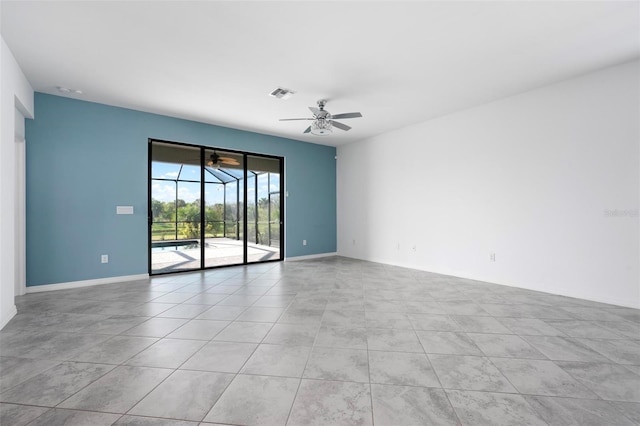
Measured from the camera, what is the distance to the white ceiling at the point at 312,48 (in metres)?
2.55

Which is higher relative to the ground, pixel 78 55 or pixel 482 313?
pixel 78 55

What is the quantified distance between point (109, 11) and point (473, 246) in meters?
5.80

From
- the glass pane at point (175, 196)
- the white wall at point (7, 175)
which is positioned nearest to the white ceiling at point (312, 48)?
the white wall at point (7, 175)

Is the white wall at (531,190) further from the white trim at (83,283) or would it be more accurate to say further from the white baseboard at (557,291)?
the white trim at (83,283)

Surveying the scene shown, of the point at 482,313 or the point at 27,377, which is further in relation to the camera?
the point at 482,313

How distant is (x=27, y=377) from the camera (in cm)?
197

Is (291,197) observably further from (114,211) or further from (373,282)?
(114,211)

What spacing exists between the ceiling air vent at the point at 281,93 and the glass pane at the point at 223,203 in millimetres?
2387

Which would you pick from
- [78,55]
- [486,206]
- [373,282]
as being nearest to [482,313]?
[373,282]

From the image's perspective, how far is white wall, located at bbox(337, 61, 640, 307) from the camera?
3477 millimetres

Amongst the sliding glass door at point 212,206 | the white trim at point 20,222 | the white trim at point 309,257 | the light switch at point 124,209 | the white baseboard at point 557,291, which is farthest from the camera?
the white trim at point 309,257

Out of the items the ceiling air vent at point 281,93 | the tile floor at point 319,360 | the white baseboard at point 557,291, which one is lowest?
the tile floor at point 319,360

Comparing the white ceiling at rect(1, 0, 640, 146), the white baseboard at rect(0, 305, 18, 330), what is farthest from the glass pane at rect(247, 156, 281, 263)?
the white baseboard at rect(0, 305, 18, 330)

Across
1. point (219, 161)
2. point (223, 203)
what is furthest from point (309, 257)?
point (219, 161)
